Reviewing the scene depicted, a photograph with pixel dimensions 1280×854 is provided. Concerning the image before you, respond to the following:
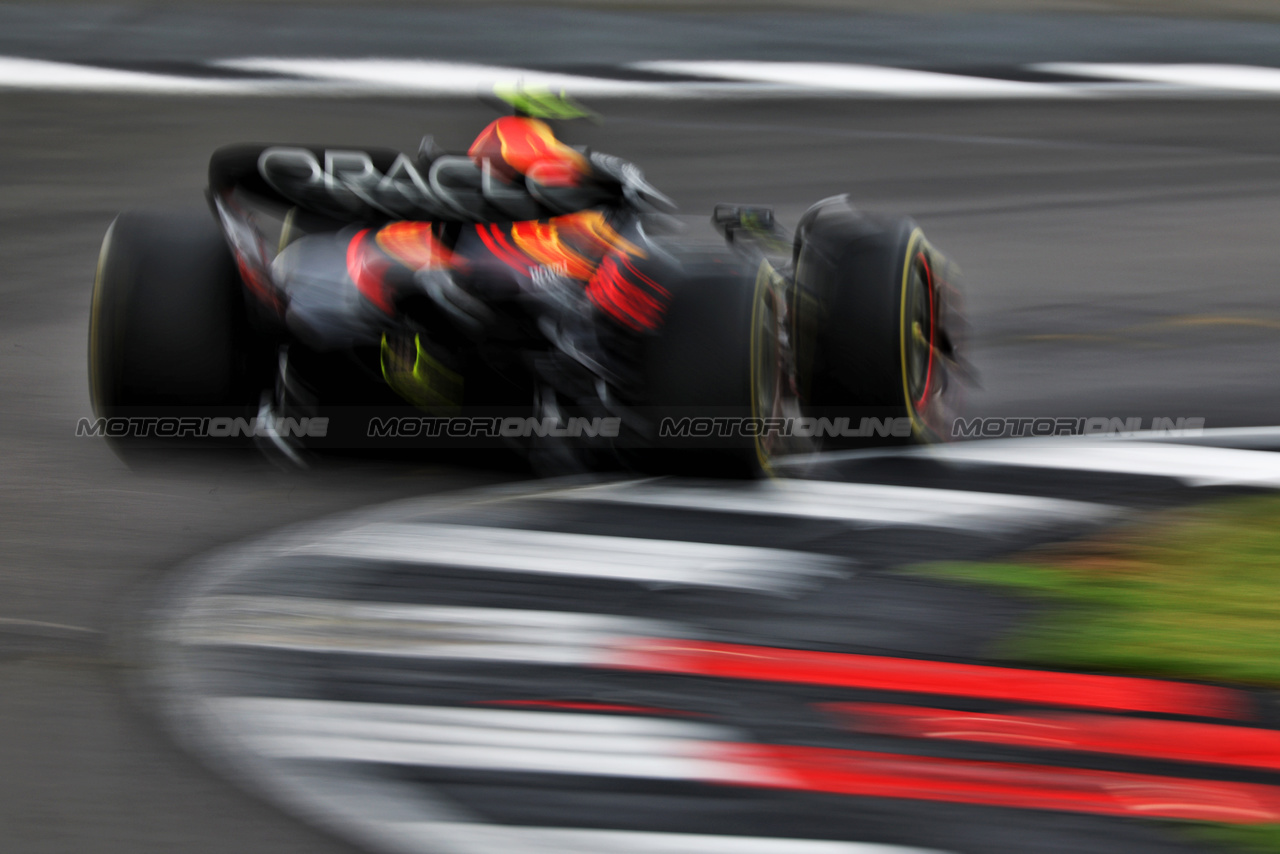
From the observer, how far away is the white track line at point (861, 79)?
1289 cm

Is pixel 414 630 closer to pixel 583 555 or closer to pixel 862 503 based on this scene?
pixel 583 555

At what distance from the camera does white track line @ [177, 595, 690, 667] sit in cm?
414

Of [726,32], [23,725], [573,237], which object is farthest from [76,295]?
Result: [726,32]

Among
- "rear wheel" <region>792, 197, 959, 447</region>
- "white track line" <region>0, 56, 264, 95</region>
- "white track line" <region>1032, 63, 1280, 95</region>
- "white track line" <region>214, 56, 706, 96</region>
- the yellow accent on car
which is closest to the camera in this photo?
the yellow accent on car

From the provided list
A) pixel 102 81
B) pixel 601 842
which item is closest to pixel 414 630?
pixel 601 842

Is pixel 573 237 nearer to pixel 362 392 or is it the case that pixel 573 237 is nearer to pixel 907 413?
pixel 362 392

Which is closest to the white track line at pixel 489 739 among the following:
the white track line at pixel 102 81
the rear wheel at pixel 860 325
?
the rear wheel at pixel 860 325

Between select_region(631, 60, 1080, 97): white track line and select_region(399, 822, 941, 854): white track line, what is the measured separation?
10090mm

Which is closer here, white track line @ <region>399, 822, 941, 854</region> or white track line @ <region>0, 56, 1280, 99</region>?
white track line @ <region>399, 822, 941, 854</region>

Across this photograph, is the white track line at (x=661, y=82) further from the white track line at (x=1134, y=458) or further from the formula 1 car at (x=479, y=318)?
the formula 1 car at (x=479, y=318)

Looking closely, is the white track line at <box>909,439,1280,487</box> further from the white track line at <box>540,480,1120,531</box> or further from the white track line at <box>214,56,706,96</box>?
the white track line at <box>214,56,706,96</box>

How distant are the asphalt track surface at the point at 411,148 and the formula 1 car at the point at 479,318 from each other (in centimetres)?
23

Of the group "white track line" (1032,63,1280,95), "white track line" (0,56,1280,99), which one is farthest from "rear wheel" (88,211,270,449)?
"white track line" (1032,63,1280,95)

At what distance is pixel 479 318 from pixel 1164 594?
1.98 m
